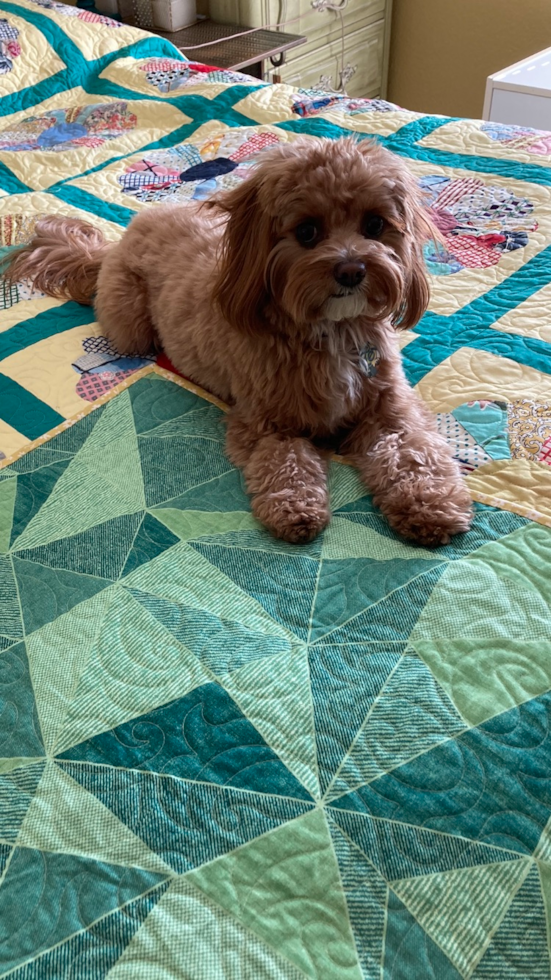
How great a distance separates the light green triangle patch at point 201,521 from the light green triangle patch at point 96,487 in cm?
6

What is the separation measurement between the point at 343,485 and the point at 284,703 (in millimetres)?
499

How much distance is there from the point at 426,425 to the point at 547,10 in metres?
3.54

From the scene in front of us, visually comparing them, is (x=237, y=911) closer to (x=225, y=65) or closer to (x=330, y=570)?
(x=330, y=570)

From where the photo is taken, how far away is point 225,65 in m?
3.33

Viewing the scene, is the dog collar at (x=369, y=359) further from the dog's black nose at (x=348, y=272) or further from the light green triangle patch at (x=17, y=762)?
the light green triangle patch at (x=17, y=762)

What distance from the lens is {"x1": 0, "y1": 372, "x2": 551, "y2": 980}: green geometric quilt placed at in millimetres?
785

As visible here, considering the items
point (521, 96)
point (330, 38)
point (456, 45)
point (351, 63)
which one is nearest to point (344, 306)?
point (521, 96)

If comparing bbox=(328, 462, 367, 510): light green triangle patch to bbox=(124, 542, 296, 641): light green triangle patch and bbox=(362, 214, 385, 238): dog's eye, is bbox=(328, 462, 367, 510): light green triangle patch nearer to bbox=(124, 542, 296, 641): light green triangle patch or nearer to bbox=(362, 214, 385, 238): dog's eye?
bbox=(124, 542, 296, 641): light green triangle patch

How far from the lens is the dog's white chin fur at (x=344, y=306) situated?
1259 mm

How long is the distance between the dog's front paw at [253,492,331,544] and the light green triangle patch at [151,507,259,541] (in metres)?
0.03

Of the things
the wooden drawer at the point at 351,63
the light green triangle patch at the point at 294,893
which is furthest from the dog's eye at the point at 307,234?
the wooden drawer at the point at 351,63

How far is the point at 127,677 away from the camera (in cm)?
103

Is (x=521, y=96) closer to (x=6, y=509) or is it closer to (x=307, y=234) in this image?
(x=307, y=234)

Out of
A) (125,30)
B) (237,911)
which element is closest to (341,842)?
(237,911)
